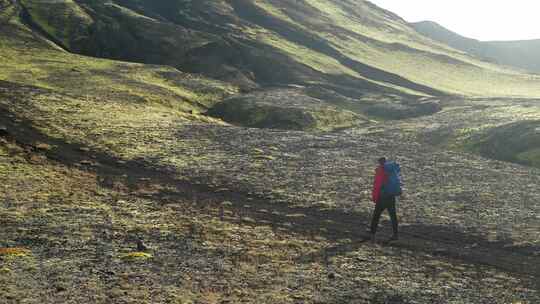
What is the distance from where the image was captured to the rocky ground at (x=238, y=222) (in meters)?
21.5

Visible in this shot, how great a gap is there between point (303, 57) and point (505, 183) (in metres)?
134

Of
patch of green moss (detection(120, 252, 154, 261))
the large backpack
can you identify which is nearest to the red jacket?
the large backpack

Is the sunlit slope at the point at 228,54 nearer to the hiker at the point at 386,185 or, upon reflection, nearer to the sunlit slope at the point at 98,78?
the sunlit slope at the point at 98,78

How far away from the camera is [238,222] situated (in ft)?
102

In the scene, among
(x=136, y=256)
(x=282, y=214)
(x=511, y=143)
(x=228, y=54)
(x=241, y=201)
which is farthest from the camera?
(x=228, y=54)

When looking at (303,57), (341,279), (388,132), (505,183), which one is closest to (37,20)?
(303,57)

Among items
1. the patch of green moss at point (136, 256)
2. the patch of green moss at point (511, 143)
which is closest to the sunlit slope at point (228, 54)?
the patch of green moss at point (511, 143)

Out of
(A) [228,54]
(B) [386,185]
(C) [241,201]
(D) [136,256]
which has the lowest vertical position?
(C) [241,201]

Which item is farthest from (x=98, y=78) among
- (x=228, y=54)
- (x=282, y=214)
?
(x=282, y=214)

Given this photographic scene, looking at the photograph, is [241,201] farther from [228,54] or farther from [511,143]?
[228,54]

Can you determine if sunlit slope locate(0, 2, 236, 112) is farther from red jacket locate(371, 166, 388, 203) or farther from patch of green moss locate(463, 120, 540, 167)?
red jacket locate(371, 166, 388, 203)

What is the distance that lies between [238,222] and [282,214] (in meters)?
4.11

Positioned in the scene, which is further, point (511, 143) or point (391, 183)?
point (511, 143)

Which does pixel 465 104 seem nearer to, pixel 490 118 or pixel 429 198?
pixel 490 118
